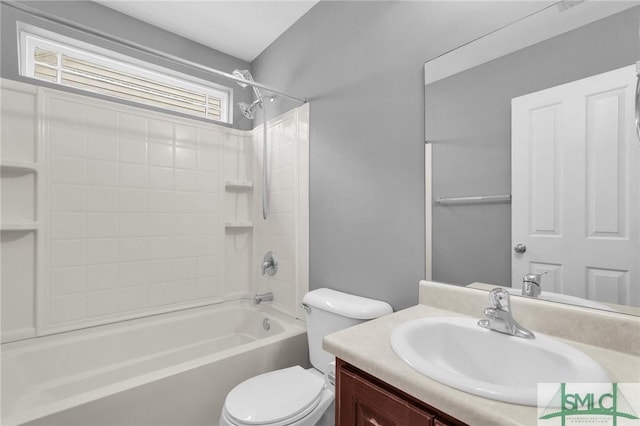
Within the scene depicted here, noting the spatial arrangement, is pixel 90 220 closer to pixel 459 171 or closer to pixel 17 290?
pixel 17 290

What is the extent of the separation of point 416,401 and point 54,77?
2.59 m

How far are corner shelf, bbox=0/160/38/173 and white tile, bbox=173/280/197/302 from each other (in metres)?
1.08

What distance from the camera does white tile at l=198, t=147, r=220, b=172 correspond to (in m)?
2.31

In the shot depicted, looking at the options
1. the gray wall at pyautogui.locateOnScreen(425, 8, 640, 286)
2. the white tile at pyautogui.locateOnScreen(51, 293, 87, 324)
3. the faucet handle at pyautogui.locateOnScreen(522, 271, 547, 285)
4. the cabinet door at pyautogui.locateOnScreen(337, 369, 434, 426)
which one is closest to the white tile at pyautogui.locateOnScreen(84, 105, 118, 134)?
the white tile at pyautogui.locateOnScreen(51, 293, 87, 324)

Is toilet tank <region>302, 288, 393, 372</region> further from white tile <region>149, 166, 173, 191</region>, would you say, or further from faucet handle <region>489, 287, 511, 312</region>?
white tile <region>149, 166, 173, 191</region>

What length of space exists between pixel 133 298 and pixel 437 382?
205 centimetres

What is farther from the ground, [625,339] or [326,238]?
[326,238]

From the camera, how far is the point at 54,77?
6.16 feet

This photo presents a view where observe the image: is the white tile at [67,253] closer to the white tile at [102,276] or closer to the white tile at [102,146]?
the white tile at [102,276]

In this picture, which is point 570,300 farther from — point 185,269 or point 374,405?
point 185,269

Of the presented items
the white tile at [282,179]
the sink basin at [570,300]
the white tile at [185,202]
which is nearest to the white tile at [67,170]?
the white tile at [185,202]

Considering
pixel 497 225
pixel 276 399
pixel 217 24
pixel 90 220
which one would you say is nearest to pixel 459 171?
pixel 497 225

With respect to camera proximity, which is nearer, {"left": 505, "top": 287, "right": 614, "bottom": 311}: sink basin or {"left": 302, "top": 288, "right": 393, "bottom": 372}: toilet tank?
{"left": 505, "top": 287, "right": 614, "bottom": 311}: sink basin

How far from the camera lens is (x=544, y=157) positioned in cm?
96
